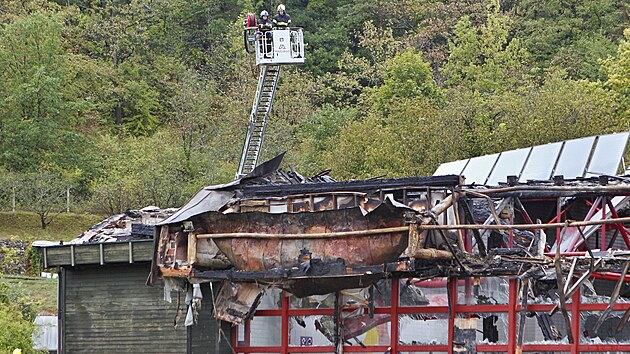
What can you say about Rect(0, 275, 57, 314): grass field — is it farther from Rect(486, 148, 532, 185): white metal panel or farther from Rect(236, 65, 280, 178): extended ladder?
Rect(486, 148, 532, 185): white metal panel

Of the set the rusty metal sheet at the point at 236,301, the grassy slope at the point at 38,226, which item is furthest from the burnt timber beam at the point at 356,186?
the grassy slope at the point at 38,226

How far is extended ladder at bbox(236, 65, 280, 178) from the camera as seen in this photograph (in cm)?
3706

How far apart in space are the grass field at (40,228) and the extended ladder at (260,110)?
9.75 metres

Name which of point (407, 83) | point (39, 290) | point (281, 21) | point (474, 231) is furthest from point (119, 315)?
point (407, 83)

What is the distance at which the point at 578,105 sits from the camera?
4569 centimetres

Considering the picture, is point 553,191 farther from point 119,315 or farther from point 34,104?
point 34,104

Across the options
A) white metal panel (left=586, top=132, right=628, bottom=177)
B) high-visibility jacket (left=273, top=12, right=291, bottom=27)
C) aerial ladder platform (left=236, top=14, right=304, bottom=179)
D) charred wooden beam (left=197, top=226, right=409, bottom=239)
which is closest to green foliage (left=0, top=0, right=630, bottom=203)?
aerial ladder platform (left=236, top=14, right=304, bottom=179)

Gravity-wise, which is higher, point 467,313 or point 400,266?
point 400,266

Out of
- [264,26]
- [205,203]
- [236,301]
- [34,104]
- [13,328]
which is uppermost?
[264,26]

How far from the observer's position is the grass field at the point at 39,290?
32.4 metres

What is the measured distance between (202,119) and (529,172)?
118 ft

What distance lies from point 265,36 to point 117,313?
656 inches

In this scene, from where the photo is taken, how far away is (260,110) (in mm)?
39781

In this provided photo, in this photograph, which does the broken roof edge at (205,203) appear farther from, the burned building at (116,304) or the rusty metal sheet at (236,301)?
the burned building at (116,304)
